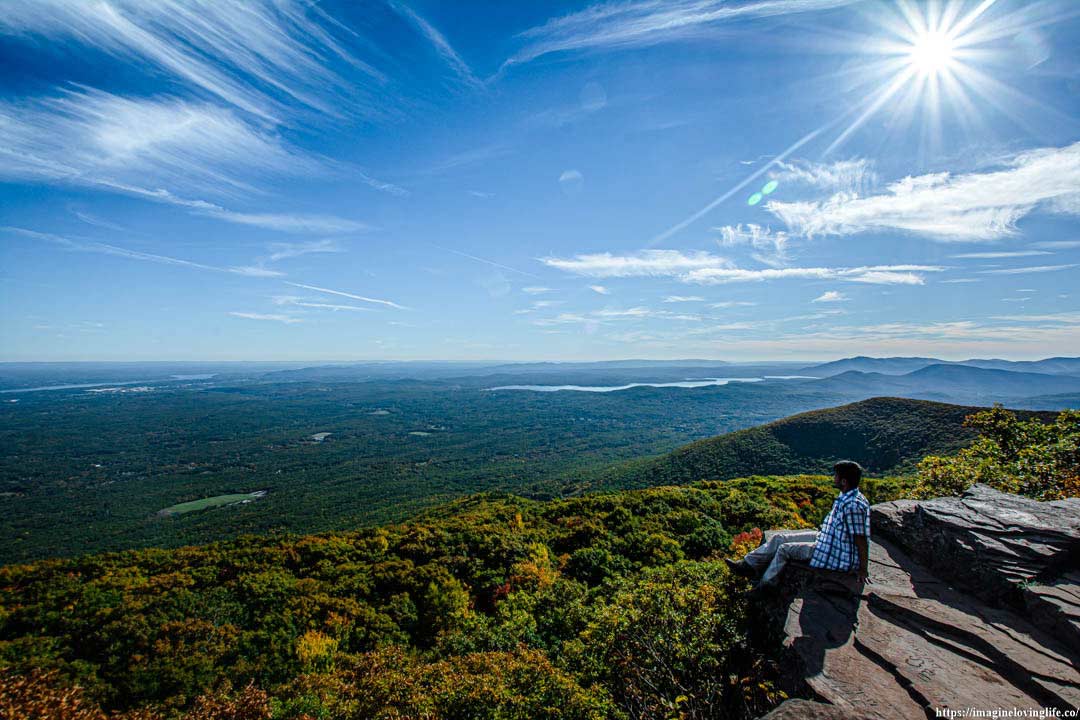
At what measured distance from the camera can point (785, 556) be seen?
7.01 meters

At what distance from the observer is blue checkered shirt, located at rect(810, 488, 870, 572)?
616 cm

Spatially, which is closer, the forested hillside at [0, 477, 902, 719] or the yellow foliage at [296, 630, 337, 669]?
the forested hillside at [0, 477, 902, 719]

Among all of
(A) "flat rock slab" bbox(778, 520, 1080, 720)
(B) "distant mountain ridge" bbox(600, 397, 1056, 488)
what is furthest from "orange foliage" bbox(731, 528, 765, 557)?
(B) "distant mountain ridge" bbox(600, 397, 1056, 488)

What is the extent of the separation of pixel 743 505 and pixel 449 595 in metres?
14.0

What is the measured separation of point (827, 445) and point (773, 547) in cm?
7064

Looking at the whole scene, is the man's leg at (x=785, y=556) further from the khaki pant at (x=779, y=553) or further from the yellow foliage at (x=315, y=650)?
the yellow foliage at (x=315, y=650)

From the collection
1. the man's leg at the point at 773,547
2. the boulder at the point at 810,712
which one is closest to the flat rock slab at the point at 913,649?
the boulder at the point at 810,712

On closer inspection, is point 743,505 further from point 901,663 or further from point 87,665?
point 87,665

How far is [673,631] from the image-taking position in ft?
21.6

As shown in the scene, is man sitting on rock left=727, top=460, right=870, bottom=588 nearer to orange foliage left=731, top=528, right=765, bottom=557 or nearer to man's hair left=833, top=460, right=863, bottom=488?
man's hair left=833, top=460, right=863, bottom=488

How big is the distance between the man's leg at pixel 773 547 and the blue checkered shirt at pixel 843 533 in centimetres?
71

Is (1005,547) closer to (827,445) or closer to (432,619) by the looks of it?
(432,619)

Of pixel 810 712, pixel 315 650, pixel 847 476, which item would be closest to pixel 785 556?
pixel 847 476

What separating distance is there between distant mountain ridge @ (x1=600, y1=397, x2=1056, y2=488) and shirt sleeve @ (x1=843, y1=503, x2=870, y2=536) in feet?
182
